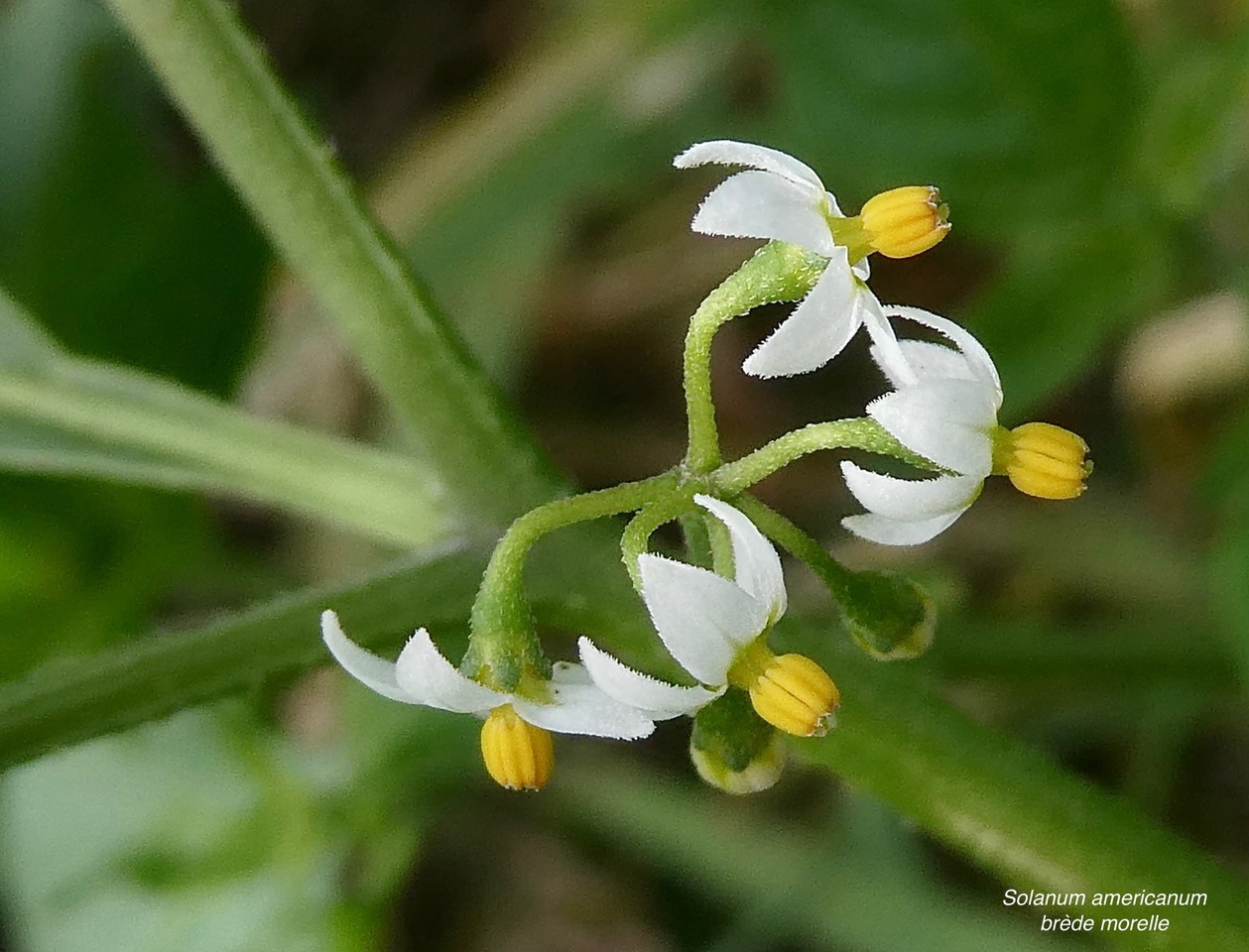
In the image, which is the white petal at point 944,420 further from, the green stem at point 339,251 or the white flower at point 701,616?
the green stem at point 339,251

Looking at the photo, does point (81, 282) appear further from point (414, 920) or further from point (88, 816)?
point (414, 920)

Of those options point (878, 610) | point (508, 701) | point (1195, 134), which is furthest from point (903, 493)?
point (1195, 134)

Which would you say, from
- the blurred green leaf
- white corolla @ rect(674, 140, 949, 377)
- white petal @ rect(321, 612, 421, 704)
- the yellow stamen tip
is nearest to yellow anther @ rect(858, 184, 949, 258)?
white corolla @ rect(674, 140, 949, 377)

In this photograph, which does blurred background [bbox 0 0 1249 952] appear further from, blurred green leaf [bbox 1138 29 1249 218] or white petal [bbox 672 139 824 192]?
white petal [bbox 672 139 824 192]

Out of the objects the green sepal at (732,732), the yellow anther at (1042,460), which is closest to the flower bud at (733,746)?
the green sepal at (732,732)

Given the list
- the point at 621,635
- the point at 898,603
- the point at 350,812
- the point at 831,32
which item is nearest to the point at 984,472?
the point at 898,603

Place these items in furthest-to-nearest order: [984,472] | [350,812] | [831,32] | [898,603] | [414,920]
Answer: [414,920], [350,812], [831,32], [898,603], [984,472]
